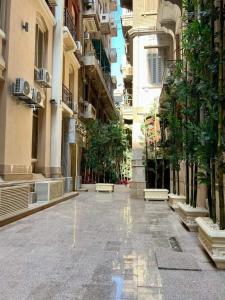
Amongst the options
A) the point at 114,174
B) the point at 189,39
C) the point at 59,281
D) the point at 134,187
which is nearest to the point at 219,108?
the point at 189,39

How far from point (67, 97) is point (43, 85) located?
4.37 metres

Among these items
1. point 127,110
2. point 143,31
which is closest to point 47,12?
point 143,31

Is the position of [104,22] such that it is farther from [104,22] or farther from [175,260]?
[175,260]

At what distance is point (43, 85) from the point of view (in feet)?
43.7

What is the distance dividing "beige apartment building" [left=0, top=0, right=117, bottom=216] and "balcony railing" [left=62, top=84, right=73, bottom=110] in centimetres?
3

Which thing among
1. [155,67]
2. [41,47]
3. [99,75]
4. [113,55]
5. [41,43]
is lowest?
[41,47]

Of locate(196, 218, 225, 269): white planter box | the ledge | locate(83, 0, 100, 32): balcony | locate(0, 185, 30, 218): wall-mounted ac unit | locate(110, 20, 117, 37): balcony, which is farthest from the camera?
locate(110, 20, 117, 37): balcony

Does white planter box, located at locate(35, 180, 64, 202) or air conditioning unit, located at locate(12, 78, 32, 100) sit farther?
white planter box, located at locate(35, 180, 64, 202)

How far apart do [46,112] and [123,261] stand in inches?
404

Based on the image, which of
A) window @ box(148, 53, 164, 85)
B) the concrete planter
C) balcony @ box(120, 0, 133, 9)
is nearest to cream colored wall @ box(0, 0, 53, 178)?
the concrete planter

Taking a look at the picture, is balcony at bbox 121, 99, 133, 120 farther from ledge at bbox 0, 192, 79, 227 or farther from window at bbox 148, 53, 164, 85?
ledge at bbox 0, 192, 79, 227

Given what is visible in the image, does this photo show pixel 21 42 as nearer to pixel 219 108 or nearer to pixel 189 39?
pixel 189 39

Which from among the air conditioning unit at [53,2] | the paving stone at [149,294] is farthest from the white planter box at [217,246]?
the air conditioning unit at [53,2]

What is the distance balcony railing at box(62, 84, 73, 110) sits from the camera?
16705 mm
